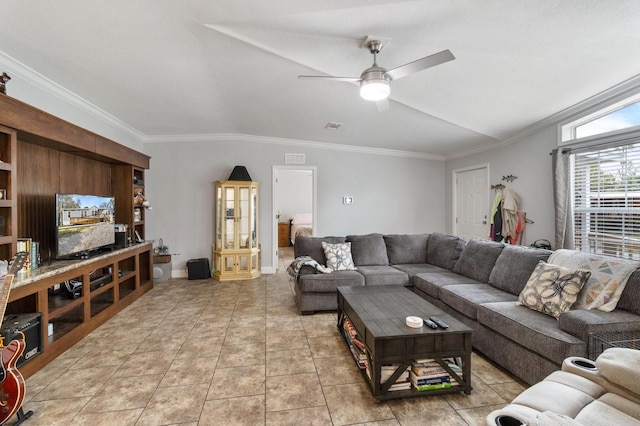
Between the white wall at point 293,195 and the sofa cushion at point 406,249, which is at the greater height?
the white wall at point 293,195

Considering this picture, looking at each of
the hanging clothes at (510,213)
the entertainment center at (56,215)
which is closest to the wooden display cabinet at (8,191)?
the entertainment center at (56,215)

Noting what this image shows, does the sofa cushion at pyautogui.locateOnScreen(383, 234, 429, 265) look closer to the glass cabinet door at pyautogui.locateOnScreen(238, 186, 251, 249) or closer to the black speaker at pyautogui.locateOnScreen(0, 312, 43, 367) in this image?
the glass cabinet door at pyautogui.locateOnScreen(238, 186, 251, 249)

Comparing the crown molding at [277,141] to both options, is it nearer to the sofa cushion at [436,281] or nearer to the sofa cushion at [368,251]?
the sofa cushion at [368,251]

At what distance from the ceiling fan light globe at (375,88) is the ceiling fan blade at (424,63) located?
0.09 metres

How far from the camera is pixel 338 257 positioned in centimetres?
388

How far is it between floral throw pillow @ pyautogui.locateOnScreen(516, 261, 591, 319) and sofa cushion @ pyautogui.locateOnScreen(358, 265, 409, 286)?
1390 mm

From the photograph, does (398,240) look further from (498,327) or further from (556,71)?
(556,71)

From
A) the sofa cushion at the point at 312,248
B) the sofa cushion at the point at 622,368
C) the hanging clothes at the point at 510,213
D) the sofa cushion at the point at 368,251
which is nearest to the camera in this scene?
the sofa cushion at the point at 622,368

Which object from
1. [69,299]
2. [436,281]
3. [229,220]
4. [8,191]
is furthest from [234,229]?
[436,281]

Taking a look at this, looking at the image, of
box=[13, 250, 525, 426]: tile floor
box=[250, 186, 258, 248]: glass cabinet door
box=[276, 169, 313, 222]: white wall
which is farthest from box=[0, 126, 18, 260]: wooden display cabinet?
box=[276, 169, 313, 222]: white wall

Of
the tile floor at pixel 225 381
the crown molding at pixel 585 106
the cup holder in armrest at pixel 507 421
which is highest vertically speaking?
the crown molding at pixel 585 106

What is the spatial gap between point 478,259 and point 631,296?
4.60 ft

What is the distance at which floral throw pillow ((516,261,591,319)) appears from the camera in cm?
217

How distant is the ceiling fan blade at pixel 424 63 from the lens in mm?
1908
